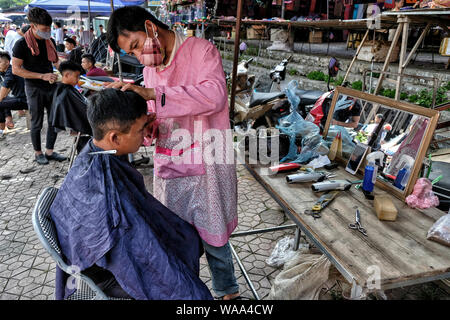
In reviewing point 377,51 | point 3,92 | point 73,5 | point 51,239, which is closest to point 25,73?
point 3,92

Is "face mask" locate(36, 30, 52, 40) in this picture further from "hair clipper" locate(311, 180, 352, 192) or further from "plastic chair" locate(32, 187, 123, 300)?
"hair clipper" locate(311, 180, 352, 192)

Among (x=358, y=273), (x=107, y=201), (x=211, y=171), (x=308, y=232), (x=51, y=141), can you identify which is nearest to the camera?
(x=358, y=273)

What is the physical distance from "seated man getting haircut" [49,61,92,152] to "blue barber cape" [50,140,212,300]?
226cm

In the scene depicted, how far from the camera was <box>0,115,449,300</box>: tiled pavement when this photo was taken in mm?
2172

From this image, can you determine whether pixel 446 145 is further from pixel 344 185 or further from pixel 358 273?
pixel 358 273

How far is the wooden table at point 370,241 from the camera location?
1.08 meters

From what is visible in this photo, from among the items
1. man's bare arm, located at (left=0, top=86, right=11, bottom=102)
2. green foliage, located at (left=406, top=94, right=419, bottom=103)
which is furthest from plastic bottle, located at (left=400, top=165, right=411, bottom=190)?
man's bare arm, located at (left=0, top=86, right=11, bottom=102)

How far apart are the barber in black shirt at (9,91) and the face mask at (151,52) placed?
451cm

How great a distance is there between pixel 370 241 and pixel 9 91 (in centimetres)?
Result: 565

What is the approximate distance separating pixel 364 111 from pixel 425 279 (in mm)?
1159

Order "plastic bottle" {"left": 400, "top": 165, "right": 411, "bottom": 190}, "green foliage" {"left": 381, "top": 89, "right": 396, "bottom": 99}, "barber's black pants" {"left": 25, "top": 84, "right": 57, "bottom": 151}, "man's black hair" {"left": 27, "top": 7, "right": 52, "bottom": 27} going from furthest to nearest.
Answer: "green foliage" {"left": 381, "top": 89, "right": 396, "bottom": 99} → "barber's black pants" {"left": 25, "top": 84, "right": 57, "bottom": 151} → "man's black hair" {"left": 27, "top": 7, "right": 52, "bottom": 27} → "plastic bottle" {"left": 400, "top": 165, "right": 411, "bottom": 190}

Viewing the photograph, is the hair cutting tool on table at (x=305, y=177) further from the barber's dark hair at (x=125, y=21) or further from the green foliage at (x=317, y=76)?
the green foliage at (x=317, y=76)

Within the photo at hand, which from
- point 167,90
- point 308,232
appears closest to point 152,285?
point 308,232
